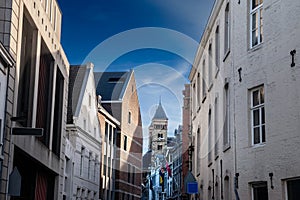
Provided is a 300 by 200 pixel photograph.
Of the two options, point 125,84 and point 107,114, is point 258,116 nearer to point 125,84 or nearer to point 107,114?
point 107,114

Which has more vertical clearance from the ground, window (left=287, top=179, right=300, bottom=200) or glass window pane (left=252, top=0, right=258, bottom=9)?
glass window pane (left=252, top=0, right=258, bottom=9)

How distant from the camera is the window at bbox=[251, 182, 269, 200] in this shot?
16.3m

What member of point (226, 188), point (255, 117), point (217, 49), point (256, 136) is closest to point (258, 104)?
point (255, 117)

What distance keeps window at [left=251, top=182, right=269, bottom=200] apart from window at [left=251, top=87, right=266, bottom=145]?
131cm

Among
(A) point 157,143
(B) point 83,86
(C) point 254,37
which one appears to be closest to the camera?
(C) point 254,37

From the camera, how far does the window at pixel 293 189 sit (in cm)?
1448

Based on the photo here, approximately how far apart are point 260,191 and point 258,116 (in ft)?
7.66

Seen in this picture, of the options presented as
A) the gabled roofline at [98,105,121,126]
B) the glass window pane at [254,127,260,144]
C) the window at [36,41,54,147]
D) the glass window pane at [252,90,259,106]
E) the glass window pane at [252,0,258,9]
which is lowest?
the glass window pane at [254,127,260,144]

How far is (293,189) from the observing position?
48.4 feet

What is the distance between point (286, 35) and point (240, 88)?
10.1 ft

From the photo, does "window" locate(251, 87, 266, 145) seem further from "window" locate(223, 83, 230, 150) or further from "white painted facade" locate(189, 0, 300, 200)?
"window" locate(223, 83, 230, 150)

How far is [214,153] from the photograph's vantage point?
23.7m

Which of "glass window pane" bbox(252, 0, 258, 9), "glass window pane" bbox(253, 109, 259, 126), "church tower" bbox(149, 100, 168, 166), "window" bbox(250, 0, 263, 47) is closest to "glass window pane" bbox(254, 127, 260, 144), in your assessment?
"glass window pane" bbox(253, 109, 259, 126)

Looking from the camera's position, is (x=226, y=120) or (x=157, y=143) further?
(x=157, y=143)
